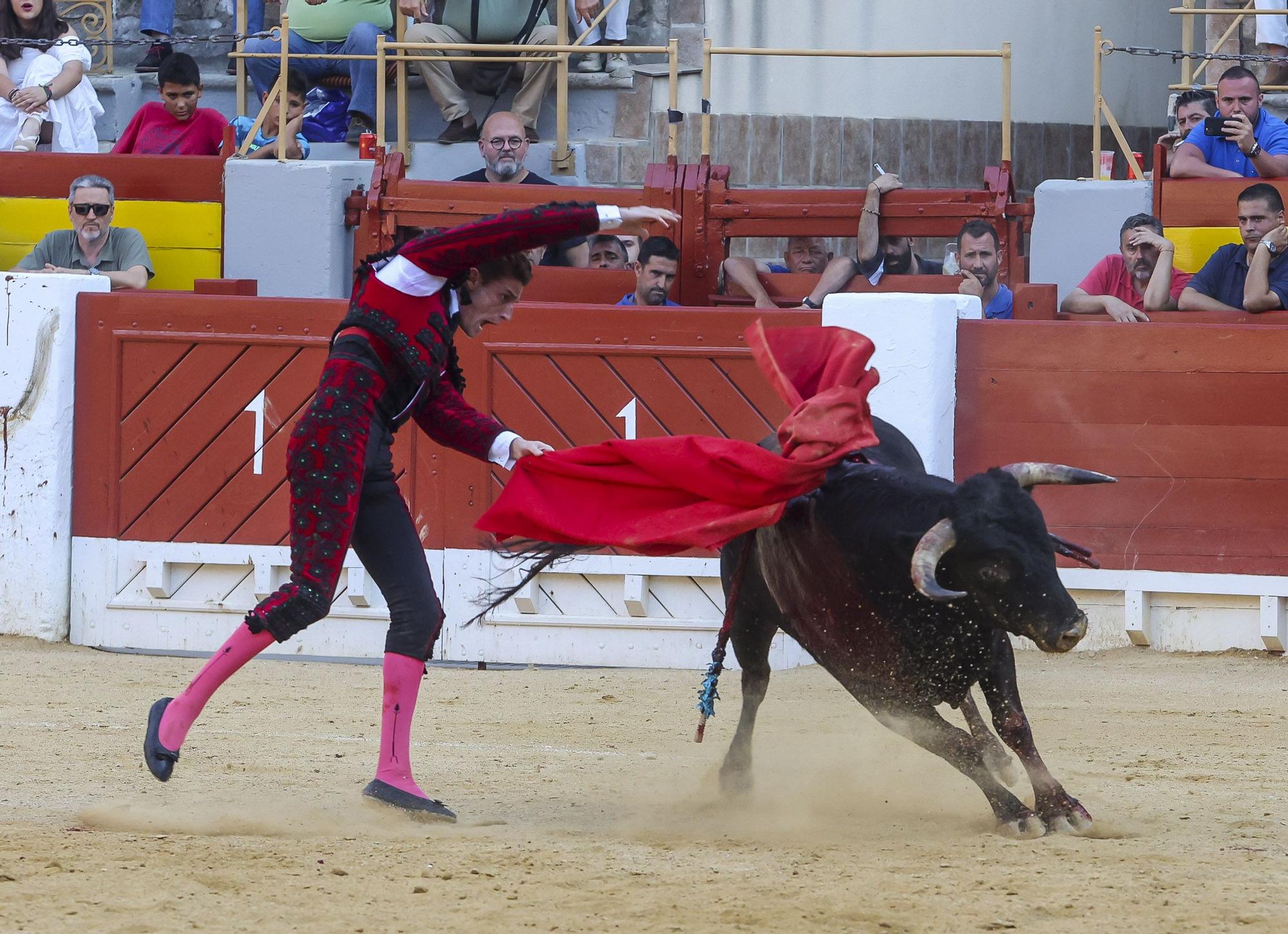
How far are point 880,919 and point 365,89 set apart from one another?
736 cm

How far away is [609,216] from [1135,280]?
380cm

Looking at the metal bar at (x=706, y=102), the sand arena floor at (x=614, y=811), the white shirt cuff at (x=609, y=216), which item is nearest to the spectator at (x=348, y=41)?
the metal bar at (x=706, y=102)

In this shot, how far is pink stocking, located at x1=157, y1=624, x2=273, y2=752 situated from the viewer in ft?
12.4

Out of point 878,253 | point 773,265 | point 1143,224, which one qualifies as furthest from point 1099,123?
point 773,265

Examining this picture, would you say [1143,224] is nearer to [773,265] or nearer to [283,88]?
[773,265]

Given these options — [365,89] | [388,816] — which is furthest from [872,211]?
[388,816]

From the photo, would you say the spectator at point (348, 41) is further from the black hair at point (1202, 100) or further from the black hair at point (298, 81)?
the black hair at point (1202, 100)

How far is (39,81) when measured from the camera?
30.4ft

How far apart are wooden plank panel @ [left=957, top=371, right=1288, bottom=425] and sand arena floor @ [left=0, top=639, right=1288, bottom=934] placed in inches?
32.0

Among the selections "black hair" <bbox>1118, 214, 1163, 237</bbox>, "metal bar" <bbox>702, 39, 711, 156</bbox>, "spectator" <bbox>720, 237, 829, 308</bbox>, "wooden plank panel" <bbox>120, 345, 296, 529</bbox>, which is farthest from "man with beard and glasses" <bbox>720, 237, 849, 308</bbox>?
"wooden plank panel" <bbox>120, 345, 296, 529</bbox>

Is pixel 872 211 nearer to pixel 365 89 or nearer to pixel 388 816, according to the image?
pixel 365 89

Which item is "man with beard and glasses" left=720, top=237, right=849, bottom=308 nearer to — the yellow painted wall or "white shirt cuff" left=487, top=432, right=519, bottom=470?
the yellow painted wall

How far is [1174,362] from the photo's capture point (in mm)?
6168

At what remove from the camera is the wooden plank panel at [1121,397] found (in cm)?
612
